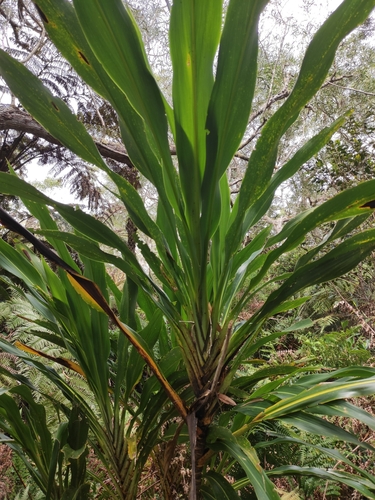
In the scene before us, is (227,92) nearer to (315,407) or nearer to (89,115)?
(315,407)

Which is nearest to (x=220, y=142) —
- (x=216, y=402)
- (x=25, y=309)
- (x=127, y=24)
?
(x=127, y=24)

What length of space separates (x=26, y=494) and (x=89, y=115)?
4346mm

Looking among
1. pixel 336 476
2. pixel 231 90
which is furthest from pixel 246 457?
pixel 231 90

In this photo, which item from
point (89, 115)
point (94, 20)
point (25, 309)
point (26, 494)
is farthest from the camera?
point (89, 115)

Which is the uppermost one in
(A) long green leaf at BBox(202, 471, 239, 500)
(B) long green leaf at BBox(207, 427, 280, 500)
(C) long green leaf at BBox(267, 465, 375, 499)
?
(C) long green leaf at BBox(267, 465, 375, 499)

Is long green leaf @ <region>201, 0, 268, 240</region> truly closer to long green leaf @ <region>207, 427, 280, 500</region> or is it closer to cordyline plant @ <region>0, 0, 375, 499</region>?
cordyline plant @ <region>0, 0, 375, 499</region>

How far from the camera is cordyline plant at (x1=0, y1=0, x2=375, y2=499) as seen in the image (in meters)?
0.44

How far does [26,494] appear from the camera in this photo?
0.94 metres

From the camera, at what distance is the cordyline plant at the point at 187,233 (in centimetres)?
44

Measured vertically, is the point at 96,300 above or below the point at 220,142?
below

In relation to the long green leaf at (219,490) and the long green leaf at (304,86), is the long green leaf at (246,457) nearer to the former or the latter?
the long green leaf at (219,490)

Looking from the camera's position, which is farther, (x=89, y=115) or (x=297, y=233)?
(x=89, y=115)

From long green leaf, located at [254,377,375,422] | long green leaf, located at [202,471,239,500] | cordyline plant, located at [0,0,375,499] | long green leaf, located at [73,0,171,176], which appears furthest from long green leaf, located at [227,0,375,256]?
long green leaf, located at [202,471,239,500]

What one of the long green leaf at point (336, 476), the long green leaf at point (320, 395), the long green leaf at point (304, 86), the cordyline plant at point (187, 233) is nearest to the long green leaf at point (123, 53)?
the cordyline plant at point (187, 233)
